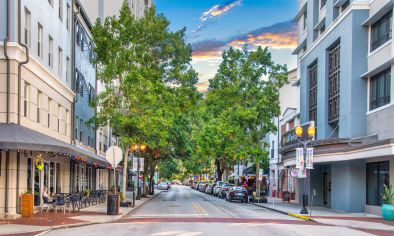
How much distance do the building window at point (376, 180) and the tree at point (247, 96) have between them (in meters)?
15.3

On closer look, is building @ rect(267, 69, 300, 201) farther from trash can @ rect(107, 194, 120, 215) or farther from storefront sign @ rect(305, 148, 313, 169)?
trash can @ rect(107, 194, 120, 215)

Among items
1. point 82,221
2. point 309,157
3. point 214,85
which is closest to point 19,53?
point 82,221

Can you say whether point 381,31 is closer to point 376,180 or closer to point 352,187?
point 376,180

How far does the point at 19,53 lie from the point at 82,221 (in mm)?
7590

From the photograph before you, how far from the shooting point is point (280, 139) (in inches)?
2402

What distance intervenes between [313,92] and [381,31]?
44.0 feet

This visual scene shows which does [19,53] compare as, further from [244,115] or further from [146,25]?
[244,115]

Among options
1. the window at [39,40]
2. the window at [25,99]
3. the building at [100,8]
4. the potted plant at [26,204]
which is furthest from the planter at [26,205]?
the building at [100,8]

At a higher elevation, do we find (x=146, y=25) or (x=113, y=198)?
(x=146, y=25)

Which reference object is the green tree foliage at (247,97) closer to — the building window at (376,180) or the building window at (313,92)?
the building window at (313,92)

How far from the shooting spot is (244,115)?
47.4m

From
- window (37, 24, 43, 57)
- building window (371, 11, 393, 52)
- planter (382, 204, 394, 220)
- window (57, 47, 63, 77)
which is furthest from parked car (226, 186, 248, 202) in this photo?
window (37, 24, 43, 57)

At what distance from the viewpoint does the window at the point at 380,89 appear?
3112cm

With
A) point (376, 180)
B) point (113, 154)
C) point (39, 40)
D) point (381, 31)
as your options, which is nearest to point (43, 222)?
point (113, 154)
